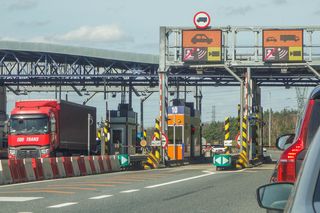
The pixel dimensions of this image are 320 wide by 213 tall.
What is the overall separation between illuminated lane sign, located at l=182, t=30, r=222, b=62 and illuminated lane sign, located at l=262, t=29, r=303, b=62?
2.27 metres

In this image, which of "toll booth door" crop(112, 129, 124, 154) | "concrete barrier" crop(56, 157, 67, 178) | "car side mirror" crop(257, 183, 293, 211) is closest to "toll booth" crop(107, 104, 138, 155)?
"toll booth door" crop(112, 129, 124, 154)

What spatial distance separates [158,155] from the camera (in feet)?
108

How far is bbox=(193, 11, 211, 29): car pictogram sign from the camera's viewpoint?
33875 millimetres

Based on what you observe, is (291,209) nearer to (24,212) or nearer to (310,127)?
(310,127)

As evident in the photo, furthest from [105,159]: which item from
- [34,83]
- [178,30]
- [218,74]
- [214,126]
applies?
[214,126]

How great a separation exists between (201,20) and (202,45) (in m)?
1.23

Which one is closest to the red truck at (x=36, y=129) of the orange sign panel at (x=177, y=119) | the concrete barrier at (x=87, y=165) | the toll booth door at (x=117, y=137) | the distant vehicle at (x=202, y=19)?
the concrete barrier at (x=87, y=165)

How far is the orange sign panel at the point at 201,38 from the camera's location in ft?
111

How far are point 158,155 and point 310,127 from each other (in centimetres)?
2635

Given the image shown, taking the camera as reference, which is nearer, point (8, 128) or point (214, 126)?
point (8, 128)

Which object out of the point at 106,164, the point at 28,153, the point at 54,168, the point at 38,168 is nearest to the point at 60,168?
the point at 54,168

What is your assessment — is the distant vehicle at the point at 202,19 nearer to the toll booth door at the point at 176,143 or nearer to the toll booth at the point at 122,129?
the toll booth door at the point at 176,143

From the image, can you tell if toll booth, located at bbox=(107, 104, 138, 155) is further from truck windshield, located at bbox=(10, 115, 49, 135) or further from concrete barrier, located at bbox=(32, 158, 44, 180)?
concrete barrier, located at bbox=(32, 158, 44, 180)

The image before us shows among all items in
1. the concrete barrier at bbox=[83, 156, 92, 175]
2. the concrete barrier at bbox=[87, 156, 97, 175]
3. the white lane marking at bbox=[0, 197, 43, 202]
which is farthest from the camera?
the concrete barrier at bbox=[87, 156, 97, 175]
